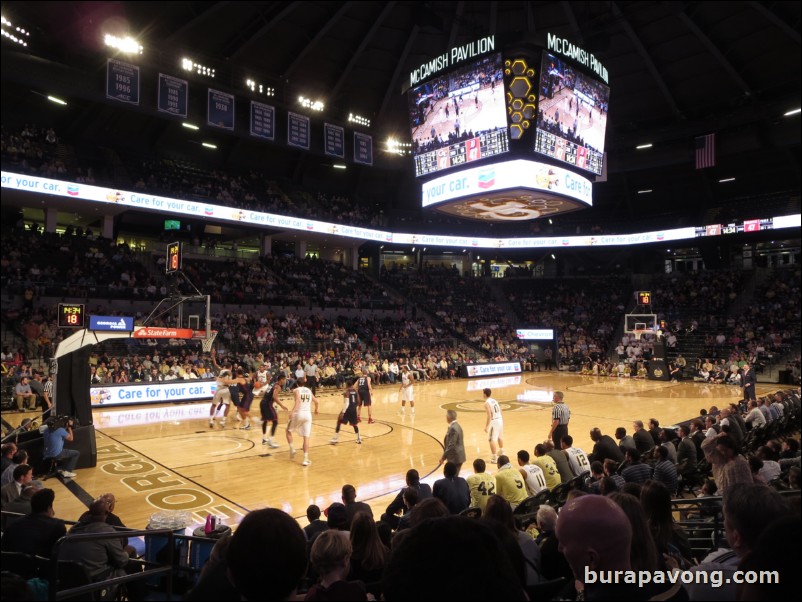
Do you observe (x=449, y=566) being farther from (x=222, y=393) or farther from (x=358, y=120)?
(x=358, y=120)

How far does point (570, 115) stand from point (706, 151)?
64.9 feet

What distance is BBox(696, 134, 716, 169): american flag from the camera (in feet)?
108

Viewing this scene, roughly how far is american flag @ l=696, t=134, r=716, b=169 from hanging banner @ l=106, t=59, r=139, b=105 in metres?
31.0

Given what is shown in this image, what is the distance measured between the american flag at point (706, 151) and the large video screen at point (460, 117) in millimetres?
21530

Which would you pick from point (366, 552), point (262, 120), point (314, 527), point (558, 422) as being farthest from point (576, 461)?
point (262, 120)

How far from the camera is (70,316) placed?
13.0 meters

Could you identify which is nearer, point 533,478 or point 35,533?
point 35,533

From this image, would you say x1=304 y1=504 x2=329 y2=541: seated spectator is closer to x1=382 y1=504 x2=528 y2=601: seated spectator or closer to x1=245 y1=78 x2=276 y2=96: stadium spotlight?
x1=382 y1=504 x2=528 y2=601: seated spectator

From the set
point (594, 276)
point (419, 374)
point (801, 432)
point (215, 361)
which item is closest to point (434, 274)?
point (594, 276)

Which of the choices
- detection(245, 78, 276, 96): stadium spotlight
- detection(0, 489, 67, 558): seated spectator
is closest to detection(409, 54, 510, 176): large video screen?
detection(245, 78, 276, 96): stadium spotlight

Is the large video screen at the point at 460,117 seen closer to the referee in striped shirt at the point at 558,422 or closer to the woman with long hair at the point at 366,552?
the referee in striped shirt at the point at 558,422

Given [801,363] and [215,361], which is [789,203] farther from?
A: [215,361]

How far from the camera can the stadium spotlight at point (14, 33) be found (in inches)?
Result: 913

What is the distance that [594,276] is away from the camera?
45250mm
